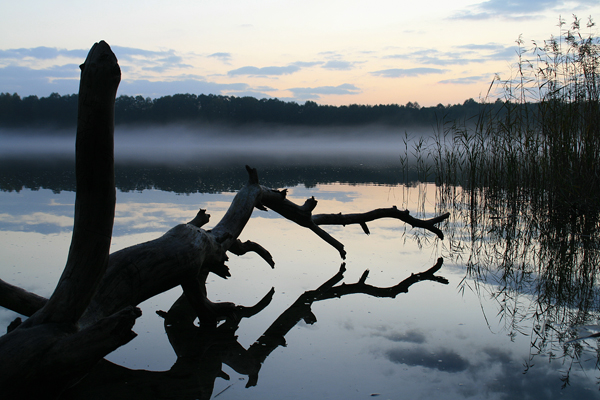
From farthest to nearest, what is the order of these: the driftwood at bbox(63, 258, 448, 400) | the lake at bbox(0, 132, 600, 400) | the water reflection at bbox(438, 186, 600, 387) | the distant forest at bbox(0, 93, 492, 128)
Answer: the distant forest at bbox(0, 93, 492, 128)
the water reflection at bbox(438, 186, 600, 387)
the lake at bbox(0, 132, 600, 400)
the driftwood at bbox(63, 258, 448, 400)

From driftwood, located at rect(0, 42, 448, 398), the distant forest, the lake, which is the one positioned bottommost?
the lake

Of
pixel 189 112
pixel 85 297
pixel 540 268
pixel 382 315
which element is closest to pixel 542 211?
pixel 540 268

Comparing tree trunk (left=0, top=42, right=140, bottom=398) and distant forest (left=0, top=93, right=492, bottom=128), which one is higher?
distant forest (left=0, top=93, right=492, bottom=128)

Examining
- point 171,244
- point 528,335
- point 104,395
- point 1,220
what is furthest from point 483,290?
point 1,220

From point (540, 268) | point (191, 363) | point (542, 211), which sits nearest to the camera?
point (191, 363)

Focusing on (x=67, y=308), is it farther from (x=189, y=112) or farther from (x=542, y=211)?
(x=189, y=112)

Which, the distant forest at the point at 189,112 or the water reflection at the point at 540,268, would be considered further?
the distant forest at the point at 189,112

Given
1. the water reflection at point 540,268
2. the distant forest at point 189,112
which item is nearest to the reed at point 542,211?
the water reflection at point 540,268

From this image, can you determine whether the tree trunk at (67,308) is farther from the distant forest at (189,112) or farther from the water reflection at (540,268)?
the distant forest at (189,112)

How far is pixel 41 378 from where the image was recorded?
4.97ft

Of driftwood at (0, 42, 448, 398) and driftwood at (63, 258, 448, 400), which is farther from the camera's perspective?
driftwood at (63, 258, 448, 400)

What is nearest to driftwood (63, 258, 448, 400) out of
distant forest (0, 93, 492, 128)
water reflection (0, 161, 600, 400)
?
water reflection (0, 161, 600, 400)

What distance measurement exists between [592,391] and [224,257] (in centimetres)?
203

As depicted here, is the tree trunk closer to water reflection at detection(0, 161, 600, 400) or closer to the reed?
water reflection at detection(0, 161, 600, 400)
